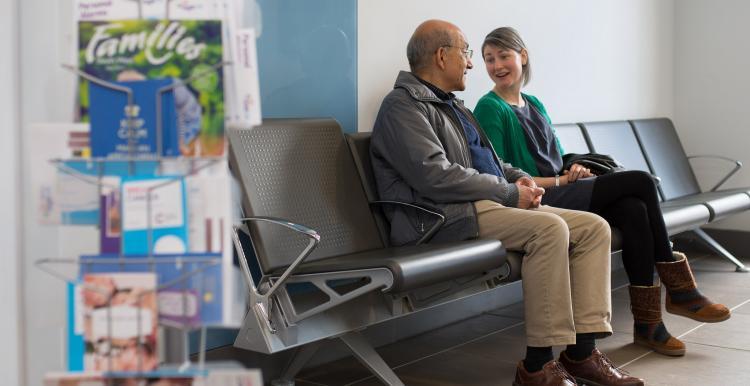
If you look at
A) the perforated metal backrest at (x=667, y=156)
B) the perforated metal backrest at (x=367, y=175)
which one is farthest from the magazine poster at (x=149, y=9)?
the perforated metal backrest at (x=667, y=156)

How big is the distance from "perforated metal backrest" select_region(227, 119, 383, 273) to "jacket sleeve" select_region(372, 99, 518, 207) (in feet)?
0.55

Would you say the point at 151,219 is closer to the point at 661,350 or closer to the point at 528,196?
the point at 528,196

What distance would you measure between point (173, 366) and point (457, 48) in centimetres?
230

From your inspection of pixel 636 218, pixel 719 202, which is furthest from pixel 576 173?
pixel 719 202

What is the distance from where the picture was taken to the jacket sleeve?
10.5ft

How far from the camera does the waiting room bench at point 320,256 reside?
2.69 meters

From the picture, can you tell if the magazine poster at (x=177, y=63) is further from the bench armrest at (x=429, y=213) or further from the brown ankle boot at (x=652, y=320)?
the brown ankle boot at (x=652, y=320)

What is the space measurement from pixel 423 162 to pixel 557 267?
57cm

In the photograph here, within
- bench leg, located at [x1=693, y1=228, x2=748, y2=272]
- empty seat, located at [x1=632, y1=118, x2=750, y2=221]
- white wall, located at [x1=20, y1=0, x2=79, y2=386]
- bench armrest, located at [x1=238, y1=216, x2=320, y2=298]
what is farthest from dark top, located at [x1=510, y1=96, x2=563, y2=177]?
white wall, located at [x1=20, y1=0, x2=79, y2=386]

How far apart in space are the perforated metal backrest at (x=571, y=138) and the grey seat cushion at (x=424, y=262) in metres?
1.86

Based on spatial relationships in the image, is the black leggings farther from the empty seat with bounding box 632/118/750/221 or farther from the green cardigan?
the empty seat with bounding box 632/118/750/221

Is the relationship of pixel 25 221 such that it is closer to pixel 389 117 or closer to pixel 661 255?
pixel 389 117

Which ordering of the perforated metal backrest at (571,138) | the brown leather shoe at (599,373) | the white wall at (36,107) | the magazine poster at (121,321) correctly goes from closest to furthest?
the magazine poster at (121,321) → the white wall at (36,107) → the brown leather shoe at (599,373) → the perforated metal backrest at (571,138)

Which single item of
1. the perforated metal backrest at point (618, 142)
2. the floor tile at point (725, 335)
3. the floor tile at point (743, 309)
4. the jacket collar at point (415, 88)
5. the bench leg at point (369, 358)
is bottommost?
the floor tile at point (725, 335)
